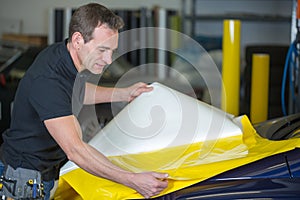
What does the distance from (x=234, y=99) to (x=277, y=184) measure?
143 cm

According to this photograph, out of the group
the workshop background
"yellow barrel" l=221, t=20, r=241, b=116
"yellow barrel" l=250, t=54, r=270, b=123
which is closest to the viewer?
"yellow barrel" l=221, t=20, r=241, b=116

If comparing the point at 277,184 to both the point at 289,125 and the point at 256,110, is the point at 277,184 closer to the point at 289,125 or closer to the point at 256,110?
the point at 289,125

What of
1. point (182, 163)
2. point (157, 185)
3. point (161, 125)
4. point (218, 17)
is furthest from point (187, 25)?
point (157, 185)

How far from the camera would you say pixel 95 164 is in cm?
176

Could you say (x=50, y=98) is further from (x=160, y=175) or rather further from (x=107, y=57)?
(x=160, y=175)

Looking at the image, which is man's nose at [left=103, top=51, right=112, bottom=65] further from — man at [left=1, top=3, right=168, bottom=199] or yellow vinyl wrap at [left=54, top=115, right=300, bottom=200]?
yellow vinyl wrap at [left=54, top=115, right=300, bottom=200]

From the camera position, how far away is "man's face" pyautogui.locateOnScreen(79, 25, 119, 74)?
6.02 feet

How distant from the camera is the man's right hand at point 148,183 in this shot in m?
1.74

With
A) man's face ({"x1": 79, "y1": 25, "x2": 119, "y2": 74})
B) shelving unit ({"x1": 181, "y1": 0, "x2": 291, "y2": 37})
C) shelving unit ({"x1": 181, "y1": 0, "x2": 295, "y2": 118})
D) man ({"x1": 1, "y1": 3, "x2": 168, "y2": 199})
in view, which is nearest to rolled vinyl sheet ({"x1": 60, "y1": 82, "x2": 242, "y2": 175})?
man ({"x1": 1, "y1": 3, "x2": 168, "y2": 199})

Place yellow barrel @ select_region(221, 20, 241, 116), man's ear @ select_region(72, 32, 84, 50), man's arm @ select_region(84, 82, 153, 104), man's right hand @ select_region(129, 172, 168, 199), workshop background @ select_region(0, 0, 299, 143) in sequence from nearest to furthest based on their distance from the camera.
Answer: man's right hand @ select_region(129, 172, 168, 199) → man's ear @ select_region(72, 32, 84, 50) → man's arm @ select_region(84, 82, 153, 104) → yellow barrel @ select_region(221, 20, 241, 116) → workshop background @ select_region(0, 0, 299, 143)

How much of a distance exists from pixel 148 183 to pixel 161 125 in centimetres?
43

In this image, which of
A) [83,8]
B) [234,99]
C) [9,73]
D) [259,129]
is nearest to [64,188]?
[83,8]

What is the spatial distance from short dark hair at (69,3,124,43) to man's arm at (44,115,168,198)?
0.96 ft

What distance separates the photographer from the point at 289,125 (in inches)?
89.4
